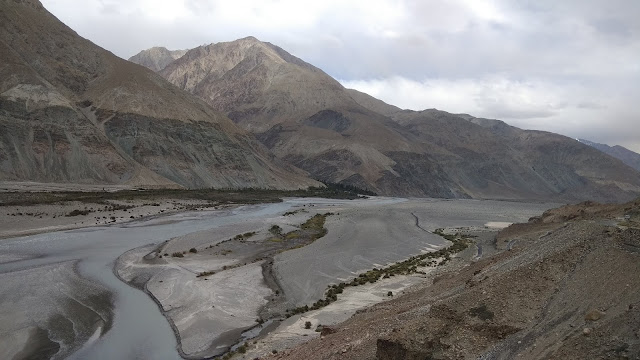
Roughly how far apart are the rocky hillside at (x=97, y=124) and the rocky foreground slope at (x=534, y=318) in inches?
3901

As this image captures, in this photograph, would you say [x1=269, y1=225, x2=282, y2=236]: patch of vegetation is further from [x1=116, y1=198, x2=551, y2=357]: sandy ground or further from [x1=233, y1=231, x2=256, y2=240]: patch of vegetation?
[x1=233, y1=231, x2=256, y2=240]: patch of vegetation

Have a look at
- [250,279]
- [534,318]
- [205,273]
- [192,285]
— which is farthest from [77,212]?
[534,318]

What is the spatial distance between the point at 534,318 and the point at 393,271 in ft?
77.3

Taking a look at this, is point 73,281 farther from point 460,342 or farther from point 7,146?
point 7,146

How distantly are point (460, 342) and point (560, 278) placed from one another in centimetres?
516

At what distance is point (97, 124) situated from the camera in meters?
132

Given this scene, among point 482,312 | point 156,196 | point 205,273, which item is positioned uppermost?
point 482,312

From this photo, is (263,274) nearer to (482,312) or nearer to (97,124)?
(482,312)

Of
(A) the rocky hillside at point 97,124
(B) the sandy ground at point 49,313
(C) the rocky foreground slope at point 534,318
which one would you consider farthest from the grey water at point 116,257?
(A) the rocky hillside at point 97,124

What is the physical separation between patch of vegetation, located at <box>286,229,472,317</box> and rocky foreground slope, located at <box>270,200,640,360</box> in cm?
885

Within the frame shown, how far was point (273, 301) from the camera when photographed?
29.1 meters

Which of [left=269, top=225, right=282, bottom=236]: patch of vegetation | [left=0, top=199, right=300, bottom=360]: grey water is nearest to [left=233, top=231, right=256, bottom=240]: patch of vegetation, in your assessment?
[left=269, top=225, right=282, bottom=236]: patch of vegetation

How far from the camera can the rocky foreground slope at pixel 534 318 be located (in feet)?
37.0

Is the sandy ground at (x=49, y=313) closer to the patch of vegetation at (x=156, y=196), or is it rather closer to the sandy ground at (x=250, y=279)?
the sandy ground at (x=250, y=279)
